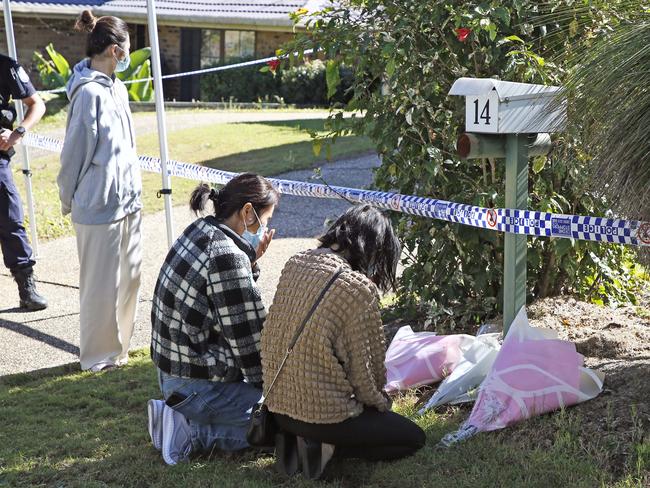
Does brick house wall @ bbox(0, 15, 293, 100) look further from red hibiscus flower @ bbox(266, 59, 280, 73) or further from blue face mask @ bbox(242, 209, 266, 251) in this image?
blue face mask @ bbox(242, 209, 266, 251)

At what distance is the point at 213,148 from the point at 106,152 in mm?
8117

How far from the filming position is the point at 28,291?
7.18 meters

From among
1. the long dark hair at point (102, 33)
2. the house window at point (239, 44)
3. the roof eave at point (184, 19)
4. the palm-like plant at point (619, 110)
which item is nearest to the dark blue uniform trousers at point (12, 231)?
the long dark hair at point (102, 33)

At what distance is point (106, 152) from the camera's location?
573 centimetres

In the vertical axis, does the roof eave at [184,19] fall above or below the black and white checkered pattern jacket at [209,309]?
above

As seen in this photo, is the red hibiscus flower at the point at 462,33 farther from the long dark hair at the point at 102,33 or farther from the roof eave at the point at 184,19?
the roof eave at the point at 184,19

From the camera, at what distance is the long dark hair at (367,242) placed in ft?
13.4

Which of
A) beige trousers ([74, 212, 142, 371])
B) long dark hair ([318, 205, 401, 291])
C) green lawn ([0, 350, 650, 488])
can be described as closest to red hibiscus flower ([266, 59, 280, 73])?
beige trousers ([74, 212, 142, 371])

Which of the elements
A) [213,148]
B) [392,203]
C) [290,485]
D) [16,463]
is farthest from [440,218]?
[213,148]

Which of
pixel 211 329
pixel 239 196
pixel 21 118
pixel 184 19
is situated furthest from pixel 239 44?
pixel 211 329

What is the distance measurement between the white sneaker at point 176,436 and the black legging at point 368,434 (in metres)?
0.52

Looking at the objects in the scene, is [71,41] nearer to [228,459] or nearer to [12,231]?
[12,231]

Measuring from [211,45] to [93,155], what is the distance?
1966 centimetres

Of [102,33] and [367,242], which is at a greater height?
[102,33]
